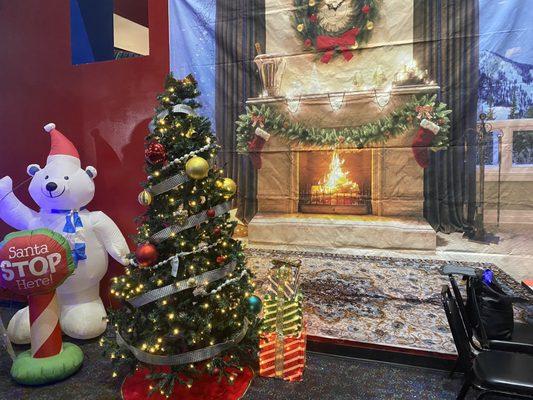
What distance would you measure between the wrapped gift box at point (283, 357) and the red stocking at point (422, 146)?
1390 mm

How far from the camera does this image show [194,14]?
8.93ft

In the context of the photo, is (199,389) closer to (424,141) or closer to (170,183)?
(170,183)

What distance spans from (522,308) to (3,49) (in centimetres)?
466

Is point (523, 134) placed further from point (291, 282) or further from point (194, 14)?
point (194, 14)

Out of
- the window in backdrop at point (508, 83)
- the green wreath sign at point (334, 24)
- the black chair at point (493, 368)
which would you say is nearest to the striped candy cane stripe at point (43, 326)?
the black chair at point (493, 368)

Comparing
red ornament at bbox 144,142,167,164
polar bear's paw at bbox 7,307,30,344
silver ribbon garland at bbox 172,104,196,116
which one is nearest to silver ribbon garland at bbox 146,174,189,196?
red ornament at bbox 144,142,167,164

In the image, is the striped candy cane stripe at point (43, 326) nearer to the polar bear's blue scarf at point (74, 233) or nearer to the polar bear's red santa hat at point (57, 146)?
the polar bear's blue scarf at point (74, 233)

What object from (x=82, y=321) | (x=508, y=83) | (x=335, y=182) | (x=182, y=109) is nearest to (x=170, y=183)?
(x=182, y=109)

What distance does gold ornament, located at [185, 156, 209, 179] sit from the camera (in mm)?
1877

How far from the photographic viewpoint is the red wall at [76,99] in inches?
112

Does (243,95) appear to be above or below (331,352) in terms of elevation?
above

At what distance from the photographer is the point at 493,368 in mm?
1608

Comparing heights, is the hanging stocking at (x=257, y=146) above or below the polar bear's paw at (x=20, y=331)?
above

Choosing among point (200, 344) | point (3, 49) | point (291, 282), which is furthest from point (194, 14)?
point (200, 344)
